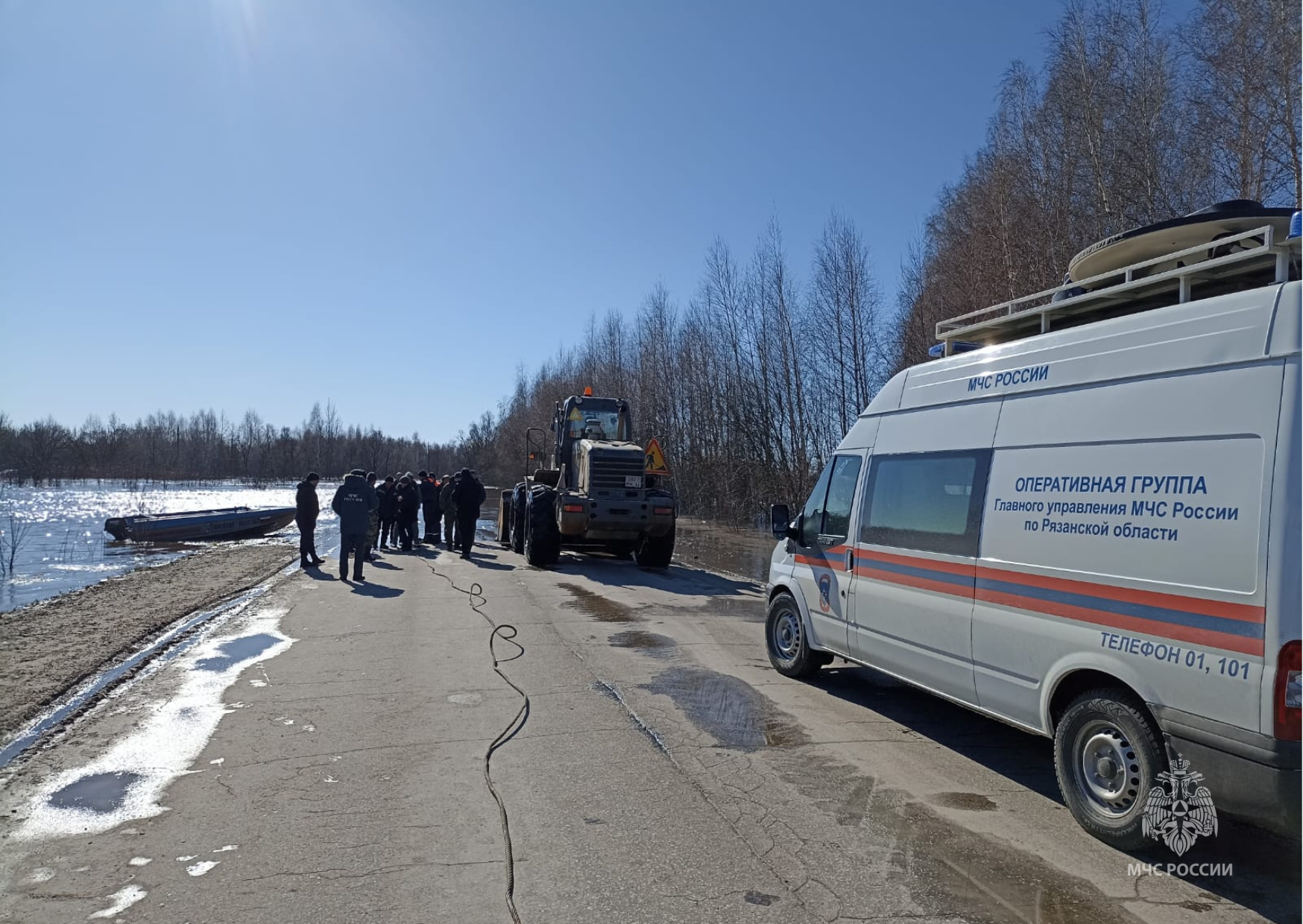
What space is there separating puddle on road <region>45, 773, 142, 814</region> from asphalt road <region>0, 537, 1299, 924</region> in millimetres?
19

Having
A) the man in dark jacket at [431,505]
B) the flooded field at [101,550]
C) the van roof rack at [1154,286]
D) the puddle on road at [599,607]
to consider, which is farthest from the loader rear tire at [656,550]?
the van roof rack at [1154,286]

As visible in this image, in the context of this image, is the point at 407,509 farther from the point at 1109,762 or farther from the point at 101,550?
the point at 1109,762

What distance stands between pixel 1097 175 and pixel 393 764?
1855 centimetres

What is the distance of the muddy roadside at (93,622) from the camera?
741 centimetres

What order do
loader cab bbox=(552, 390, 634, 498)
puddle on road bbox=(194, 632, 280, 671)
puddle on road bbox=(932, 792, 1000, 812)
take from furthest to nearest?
loader cab bbox=(552, 390, 634, 498) → puddle on road bbox=(194, 632, 280, 671) → puddle on road bbox=(932, 792, 1000, 812)

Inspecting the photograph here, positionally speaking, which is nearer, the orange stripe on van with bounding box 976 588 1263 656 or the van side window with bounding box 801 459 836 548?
the orange stripe on van with bounding box 976 588 1263 656

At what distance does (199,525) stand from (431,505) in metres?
11.3

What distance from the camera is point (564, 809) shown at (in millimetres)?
4531

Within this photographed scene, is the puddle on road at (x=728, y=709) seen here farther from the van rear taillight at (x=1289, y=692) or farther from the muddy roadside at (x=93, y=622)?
the muddy roadside at (x=93, y=622)

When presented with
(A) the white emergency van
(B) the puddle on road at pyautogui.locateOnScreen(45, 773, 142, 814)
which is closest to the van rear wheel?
(A) the white emergency van

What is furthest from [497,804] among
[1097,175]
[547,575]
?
[1097,175]

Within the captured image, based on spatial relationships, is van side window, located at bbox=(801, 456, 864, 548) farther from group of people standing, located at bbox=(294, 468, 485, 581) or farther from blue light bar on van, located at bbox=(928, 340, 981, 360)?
group of people standing, located at bbox=(294, 468, 485, 581)

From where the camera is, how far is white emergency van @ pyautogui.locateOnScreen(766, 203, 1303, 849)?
344 centimetres

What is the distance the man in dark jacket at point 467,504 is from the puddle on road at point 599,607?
5.55 meters
